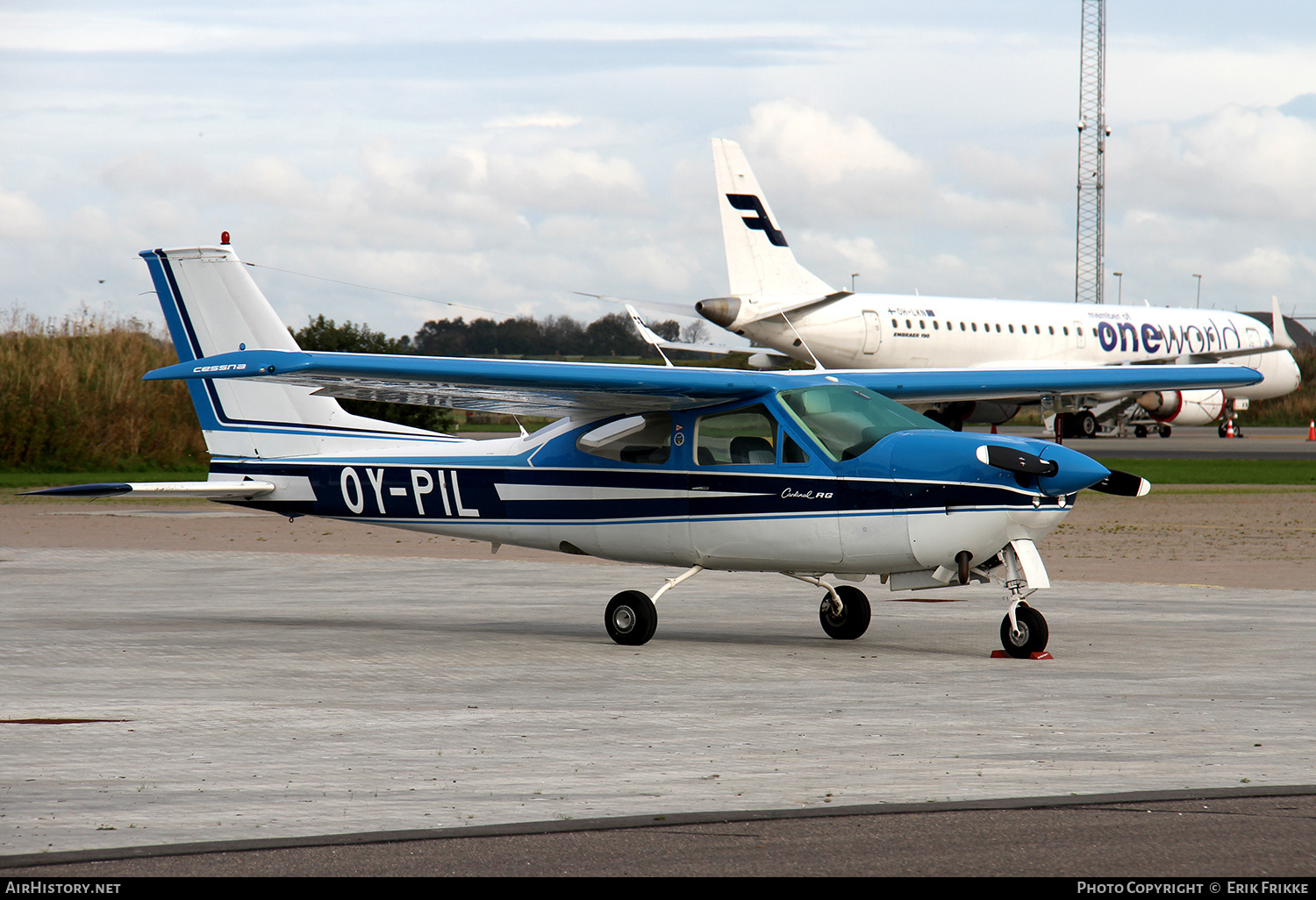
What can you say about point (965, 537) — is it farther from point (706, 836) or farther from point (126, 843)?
point (126, 843)

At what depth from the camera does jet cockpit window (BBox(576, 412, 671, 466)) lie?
11.2 metres

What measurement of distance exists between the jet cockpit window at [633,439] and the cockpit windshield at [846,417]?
3.37 feet

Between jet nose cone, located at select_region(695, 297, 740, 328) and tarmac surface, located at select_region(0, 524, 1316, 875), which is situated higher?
jet nose cone, located at select_region(695, 297, 740, 328)

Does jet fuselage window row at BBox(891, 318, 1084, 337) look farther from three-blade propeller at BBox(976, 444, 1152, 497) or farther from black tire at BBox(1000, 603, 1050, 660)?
three-blade propeller at BBox(976, 444, 1152, 497)

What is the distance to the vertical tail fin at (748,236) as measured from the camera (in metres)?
36.5

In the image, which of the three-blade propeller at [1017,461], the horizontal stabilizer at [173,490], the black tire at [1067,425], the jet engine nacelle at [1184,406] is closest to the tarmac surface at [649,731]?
the horizontal stabilizer at [173,490]

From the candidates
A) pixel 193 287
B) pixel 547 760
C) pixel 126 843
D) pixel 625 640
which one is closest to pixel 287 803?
pixel 126 843

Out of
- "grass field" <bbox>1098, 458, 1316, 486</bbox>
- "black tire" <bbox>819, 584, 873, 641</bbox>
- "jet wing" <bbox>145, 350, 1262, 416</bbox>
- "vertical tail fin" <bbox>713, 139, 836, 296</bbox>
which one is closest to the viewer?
"jet wing" <bbox>145, 350, 1262, 416</bbox>

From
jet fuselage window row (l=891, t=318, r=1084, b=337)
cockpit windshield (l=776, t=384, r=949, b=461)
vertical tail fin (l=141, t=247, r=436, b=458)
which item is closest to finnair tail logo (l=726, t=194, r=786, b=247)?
jet fuselage window row (l=891, t=318, r=1084, b=337)

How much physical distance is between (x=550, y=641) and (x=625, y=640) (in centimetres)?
66

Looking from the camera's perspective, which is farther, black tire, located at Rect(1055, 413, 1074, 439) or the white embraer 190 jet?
black tire, located at Rect(1055, 413, 1074, 439)

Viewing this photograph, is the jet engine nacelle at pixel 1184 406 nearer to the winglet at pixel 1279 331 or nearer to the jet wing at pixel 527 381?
the winglet at pixel 1279 331

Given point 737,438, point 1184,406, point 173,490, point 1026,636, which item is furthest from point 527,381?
point 1184,406

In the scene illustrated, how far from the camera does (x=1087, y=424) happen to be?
47.2 meters
